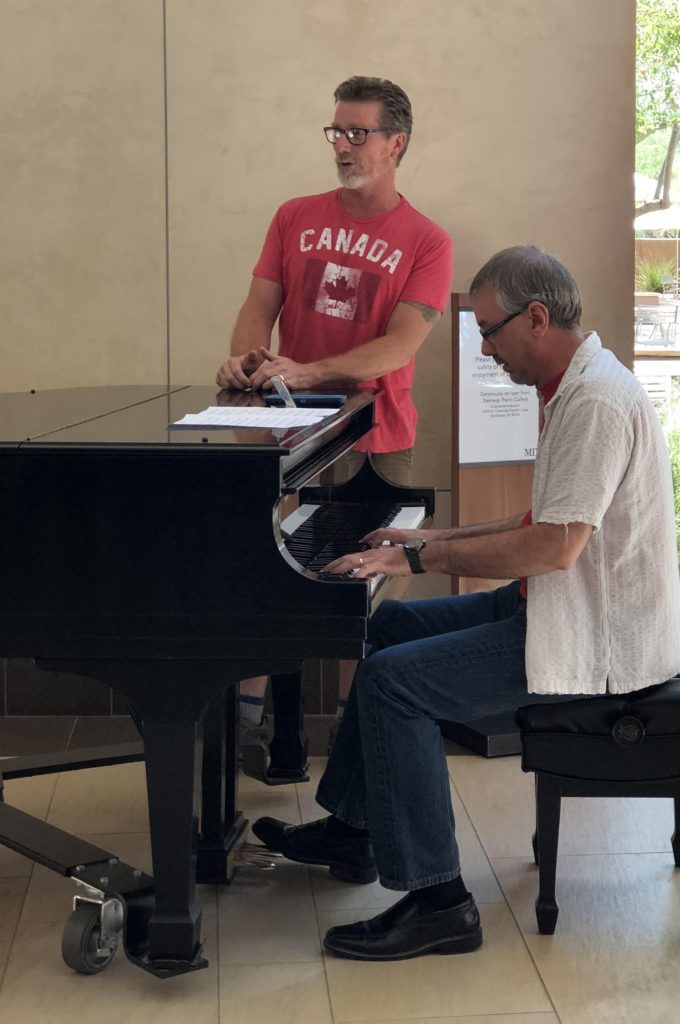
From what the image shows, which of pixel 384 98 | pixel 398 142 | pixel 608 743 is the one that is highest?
pixel 384 98

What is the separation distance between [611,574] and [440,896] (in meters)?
0.74

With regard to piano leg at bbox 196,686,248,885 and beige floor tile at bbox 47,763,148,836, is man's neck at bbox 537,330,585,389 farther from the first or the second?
beige floor tile at bbox 47,763,148,836

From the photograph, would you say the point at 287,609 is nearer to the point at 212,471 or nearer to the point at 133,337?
the point at 212,471

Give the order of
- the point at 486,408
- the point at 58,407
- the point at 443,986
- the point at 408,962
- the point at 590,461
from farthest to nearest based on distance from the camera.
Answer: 1. the point at 486,408
2. the point at 58,407
3. the point at 408,962
4. the point at 443,986
5. the point at 590,461

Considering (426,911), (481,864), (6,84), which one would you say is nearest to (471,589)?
(481,864)

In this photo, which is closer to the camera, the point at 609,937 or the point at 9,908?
the point at 609,937

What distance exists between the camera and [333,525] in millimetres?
3045

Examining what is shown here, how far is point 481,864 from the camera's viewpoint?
316 cm

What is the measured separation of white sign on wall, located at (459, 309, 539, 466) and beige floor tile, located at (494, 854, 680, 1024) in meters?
1.48

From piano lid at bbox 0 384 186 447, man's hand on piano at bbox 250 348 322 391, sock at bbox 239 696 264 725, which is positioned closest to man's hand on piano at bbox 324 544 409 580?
piano lid at bbox 0 384 186 447

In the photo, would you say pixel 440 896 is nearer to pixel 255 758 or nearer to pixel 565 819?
pixel 565 819

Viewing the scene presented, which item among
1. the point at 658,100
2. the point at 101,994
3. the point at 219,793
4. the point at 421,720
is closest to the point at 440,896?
the point at 421,720

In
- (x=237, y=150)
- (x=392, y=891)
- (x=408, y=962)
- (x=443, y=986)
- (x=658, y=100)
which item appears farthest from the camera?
(x=658, y=100)

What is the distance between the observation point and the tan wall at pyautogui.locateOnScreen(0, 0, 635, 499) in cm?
431
